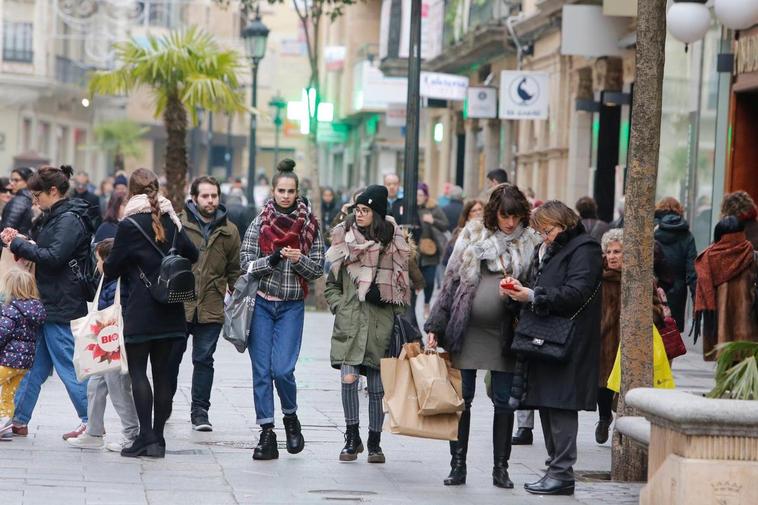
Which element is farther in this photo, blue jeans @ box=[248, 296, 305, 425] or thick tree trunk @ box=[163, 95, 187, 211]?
thick tree trunk @ box=[163, 95, 187, 211]

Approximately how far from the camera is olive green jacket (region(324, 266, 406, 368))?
1041 centimetres

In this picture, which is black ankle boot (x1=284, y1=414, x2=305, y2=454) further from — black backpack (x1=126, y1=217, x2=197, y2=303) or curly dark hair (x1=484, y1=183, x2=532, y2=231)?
curly dark hair (x1=484, y1=183, x2=532, y2=231)

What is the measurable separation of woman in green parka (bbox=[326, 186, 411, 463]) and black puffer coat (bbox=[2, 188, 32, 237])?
4.52 metres

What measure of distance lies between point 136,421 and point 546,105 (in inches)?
715

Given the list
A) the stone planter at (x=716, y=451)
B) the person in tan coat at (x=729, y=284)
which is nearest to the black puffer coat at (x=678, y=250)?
the person in tan coat at (x=729, y=284)

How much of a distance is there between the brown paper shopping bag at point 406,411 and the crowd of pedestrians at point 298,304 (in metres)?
0.12

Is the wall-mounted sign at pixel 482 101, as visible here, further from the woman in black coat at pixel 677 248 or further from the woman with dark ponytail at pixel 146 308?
the woman with dark ponytail at pixel 146 308

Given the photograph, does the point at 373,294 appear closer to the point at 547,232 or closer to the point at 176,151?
the point at 547,232

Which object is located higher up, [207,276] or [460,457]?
[207,276]

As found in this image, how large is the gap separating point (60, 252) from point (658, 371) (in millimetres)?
3922

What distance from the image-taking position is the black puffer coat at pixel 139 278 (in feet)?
33.4

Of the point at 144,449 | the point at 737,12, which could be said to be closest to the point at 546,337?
the point at 144,449

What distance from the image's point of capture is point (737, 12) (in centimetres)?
1447

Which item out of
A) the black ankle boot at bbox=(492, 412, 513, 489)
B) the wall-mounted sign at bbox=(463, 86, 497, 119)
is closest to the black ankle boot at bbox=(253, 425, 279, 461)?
the black ankle boot at bbox=(492, 412, 513, 489)
